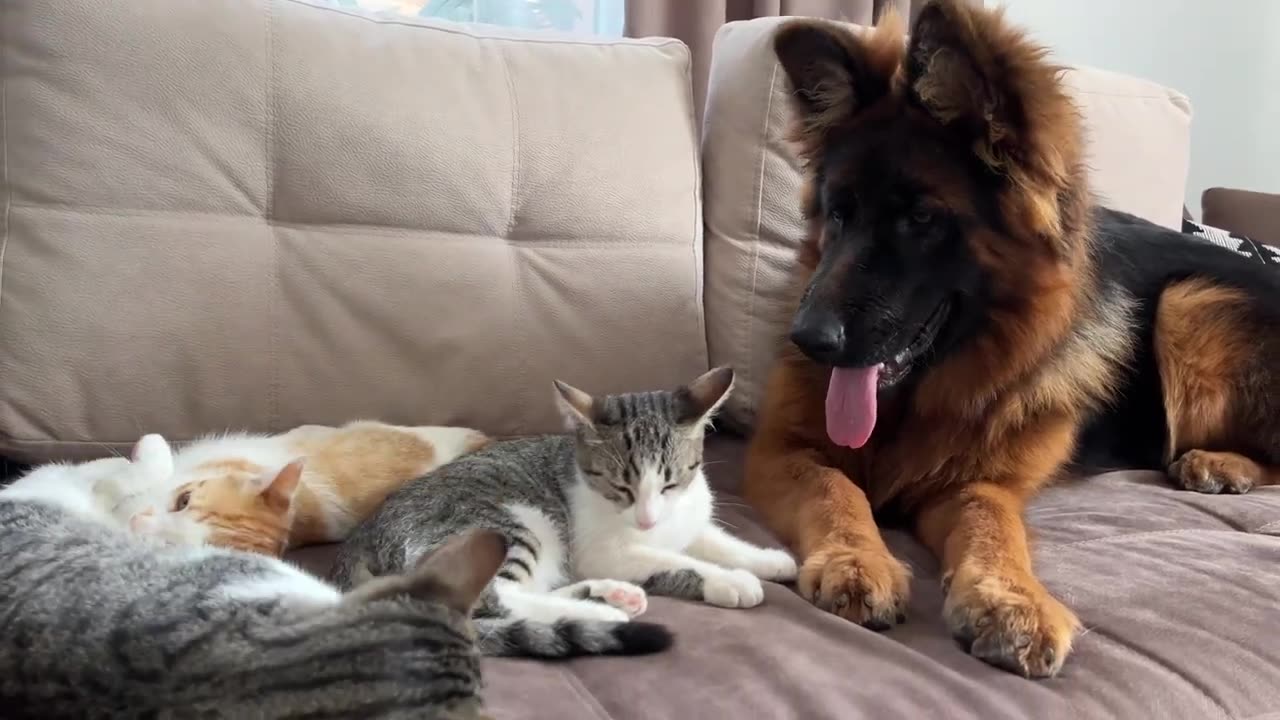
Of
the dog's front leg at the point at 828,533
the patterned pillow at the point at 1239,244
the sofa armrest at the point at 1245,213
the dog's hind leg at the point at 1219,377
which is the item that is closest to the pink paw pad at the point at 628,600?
the dog's front leg at the point at 828,533

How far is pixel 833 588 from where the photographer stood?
1.27 metres

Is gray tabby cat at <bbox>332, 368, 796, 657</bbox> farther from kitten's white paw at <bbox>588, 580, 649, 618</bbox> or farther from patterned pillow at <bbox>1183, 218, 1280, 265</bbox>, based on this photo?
patterned pillow at <bbox>1183, 218, 1280, 265</bbox>

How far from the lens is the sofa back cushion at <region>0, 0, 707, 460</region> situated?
4.86ft

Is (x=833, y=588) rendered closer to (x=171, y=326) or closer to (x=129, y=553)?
(x=129, y=553)

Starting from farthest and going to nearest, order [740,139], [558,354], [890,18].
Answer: [740,139], [558,354], [890,18]

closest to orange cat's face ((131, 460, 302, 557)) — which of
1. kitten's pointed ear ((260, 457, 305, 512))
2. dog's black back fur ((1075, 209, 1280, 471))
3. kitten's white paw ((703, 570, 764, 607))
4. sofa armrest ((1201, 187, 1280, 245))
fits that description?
kitten's pointed ear ((260, 457, 305, 512))

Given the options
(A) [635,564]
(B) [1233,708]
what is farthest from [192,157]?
(B) [1233,708]

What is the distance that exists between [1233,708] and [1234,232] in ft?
7.13

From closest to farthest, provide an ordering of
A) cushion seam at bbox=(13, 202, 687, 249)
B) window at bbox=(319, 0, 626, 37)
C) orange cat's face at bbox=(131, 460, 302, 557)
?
orange cat's face at bbox=(131, 460, 302, 557), cushion seam at bbox=(13, 202, 687, 249), window at bbox=(319, 0, 626, 37)

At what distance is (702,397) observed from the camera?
1.58 meters

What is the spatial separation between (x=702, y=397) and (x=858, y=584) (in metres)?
0.45

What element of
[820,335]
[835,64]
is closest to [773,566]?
[820,335]

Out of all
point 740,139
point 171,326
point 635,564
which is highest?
point 740,139

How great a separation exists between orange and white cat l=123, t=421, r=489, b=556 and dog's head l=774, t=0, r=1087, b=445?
28.2 inches
